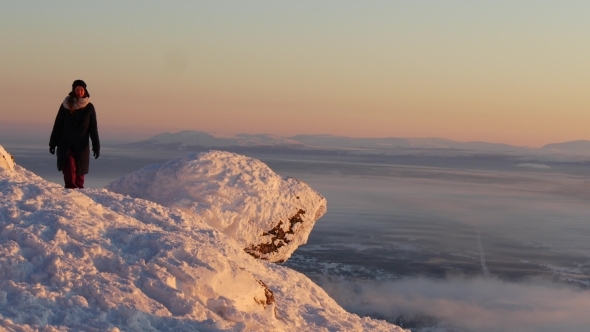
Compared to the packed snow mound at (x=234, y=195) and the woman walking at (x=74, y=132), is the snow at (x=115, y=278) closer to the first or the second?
the woman walking at (x=74, y=132)

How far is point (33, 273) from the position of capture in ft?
15.2

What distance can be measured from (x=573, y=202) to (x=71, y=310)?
131 ft

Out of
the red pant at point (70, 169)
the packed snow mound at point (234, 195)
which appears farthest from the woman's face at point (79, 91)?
the packed snow mound at point (234, 195)

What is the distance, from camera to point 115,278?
4.72 m

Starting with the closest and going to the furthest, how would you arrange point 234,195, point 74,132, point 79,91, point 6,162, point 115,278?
point 115,278, point 6,162, point 79,91, point 74,132, point 234,195

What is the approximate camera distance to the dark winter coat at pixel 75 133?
27.0ft

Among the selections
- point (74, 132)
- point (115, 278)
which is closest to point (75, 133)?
point (74, 132)

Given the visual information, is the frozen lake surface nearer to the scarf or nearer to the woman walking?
the woman walking

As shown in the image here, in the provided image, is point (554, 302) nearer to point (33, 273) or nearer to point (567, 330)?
point (567, 330)

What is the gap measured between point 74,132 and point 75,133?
2 centimetres

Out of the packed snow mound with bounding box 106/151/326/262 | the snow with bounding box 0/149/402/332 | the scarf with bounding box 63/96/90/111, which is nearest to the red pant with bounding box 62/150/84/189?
the scarf with bounding box 63/96/90/111

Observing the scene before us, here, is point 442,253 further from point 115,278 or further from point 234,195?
point 115,278

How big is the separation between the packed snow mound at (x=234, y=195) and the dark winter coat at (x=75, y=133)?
1161 millimetres

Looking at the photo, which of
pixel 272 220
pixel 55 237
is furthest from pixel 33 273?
pixel 272 220
